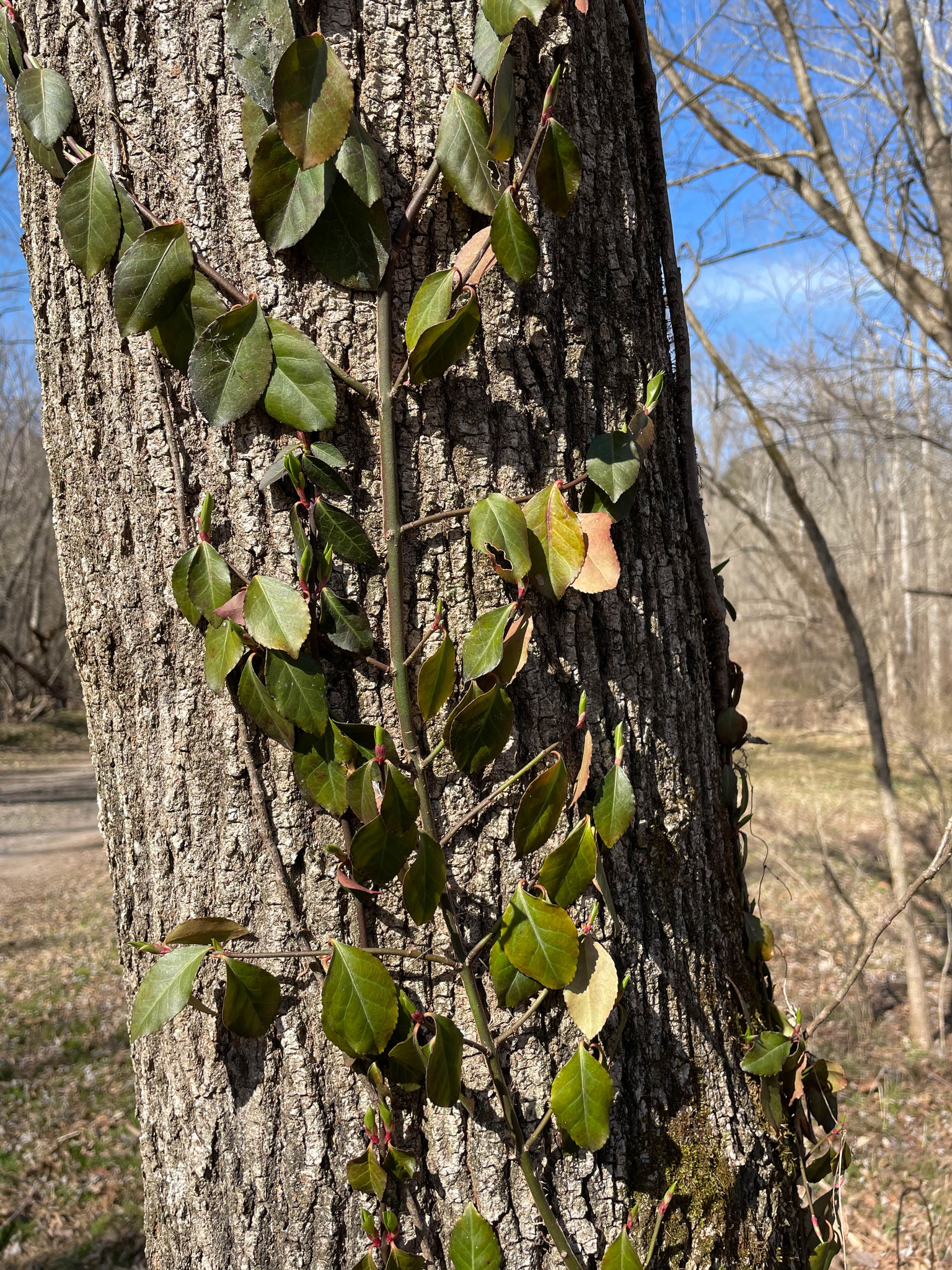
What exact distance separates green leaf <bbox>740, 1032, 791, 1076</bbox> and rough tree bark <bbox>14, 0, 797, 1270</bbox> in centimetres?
7

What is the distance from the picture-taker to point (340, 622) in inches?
32.5

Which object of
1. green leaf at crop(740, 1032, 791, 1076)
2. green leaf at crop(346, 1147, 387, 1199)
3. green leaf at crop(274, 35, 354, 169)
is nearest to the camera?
green leaf at crop(274, 35, 354, 169)

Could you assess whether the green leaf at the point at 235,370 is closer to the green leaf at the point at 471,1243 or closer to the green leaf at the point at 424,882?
the green leaf at the point at 424,882

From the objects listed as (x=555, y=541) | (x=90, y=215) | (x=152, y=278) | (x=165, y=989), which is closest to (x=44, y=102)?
(x=90, y=215)

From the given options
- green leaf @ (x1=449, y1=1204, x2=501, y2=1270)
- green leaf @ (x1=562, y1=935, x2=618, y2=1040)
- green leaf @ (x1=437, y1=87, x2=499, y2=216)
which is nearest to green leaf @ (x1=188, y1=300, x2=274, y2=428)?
green leaf @ (x1=437, y1=87, x2=499, y2=216)

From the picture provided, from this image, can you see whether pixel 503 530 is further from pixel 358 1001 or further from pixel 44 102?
pixel 44 102

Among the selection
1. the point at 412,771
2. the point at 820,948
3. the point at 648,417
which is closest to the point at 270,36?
the point at 648,417

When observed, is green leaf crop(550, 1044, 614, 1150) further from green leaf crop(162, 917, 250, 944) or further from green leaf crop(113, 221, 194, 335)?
green leaf crop(113, 221, 194, 335)

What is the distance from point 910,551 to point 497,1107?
18.8 metres

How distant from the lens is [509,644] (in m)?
0.85

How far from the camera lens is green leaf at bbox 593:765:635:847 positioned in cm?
89

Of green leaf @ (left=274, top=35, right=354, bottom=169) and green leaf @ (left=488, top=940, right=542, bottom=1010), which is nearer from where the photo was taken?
green leaf @ (left=274, top=35, right=354, bottom=169)

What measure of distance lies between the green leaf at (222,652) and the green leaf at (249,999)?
10.9 inches

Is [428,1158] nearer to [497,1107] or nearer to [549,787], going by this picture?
[497,1107]
